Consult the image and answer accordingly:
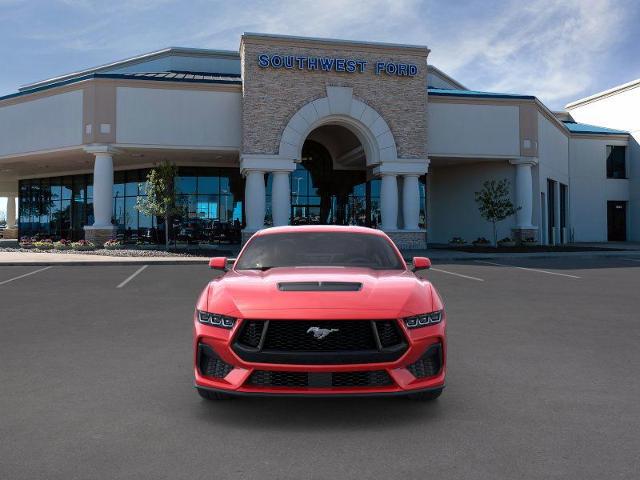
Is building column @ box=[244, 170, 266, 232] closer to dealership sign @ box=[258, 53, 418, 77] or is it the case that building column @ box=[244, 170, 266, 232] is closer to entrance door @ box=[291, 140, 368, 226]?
dealership sign @ box=[258, 53, 418, 77]

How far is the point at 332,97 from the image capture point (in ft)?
86.7

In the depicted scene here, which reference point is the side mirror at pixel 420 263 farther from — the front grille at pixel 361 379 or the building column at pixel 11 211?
the building column at pixel 11 211

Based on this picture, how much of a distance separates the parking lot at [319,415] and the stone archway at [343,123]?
746 inches

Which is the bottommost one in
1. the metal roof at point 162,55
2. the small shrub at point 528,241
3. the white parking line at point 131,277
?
the white parking line at point 131,277

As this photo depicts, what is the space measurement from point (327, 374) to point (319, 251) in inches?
89.4

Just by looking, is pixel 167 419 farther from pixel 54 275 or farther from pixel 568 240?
pixel 568 240

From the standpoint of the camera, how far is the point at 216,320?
13.3 feet

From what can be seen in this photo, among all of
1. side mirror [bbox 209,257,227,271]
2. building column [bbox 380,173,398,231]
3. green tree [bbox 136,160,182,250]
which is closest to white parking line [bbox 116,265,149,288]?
green tree [bbox 136,160,182,250]

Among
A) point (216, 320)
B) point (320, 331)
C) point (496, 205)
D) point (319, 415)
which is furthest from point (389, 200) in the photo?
point (320, 331)

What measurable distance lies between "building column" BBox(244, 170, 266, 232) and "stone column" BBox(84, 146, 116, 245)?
6.85 meters

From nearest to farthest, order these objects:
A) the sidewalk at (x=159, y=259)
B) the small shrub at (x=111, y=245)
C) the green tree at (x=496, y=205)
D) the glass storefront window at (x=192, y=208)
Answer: the sidewalk at (x=159, y=259) → the small shrub at (x=111, y=245) → the green tree at (x=496, y=205) → the glass storefront window at (x=192, y=208)

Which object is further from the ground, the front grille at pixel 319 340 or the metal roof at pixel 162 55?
the metal roof at pixel 162 55

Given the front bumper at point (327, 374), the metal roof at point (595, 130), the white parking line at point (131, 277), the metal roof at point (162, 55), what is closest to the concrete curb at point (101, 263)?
the white parking line at point (131, 277)

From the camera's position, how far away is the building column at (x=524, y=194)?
97.2ft
